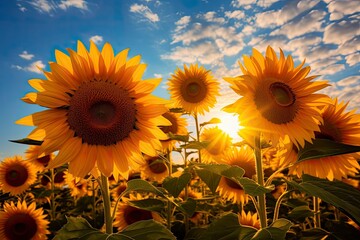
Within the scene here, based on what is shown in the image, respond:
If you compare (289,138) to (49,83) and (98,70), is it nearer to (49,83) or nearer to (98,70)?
(98,70)

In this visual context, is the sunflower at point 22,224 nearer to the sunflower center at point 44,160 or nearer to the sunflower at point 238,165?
the sunflower center at point 44,160

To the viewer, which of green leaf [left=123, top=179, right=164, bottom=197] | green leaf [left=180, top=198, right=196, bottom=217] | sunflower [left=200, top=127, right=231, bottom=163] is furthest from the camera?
sunflower [left=200, top=127, right=231, bottom=163]

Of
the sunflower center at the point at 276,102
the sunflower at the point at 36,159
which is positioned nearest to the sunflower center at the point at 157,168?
the sunflower at the point at 36,159

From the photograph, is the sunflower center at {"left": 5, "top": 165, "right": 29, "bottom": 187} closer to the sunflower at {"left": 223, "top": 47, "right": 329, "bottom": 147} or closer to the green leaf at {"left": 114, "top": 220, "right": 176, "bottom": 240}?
the green leaf at {"left": 114, "top": 220, "right": 176, "bottom": 240}

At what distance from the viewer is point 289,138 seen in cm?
285

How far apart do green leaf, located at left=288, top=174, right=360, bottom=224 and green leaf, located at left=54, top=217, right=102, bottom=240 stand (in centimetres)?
146

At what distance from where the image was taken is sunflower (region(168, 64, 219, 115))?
25.8ft

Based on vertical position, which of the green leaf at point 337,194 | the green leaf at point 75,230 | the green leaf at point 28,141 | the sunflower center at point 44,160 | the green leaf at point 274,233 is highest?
→ the green leaf at point 28,141

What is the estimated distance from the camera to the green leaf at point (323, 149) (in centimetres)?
206

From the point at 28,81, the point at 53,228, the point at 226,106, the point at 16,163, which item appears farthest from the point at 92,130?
the point at 16,163

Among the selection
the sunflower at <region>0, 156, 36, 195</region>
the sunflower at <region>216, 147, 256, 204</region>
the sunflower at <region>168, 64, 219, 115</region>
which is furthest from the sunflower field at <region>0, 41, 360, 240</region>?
the sunflower at <region>0, 156, 36, 195</region>

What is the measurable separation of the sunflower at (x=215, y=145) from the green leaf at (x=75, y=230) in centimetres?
119

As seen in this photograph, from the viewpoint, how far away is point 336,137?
3.31m

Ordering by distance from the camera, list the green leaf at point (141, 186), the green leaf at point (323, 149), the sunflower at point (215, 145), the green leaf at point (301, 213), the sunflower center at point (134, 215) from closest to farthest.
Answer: the green leaf at point (323, 149) → the green leaf at point (141, 186) → the green leaf at point (301, 213) → the sunflower center at point (134, 215) → the sunflower at point (215, 145)
